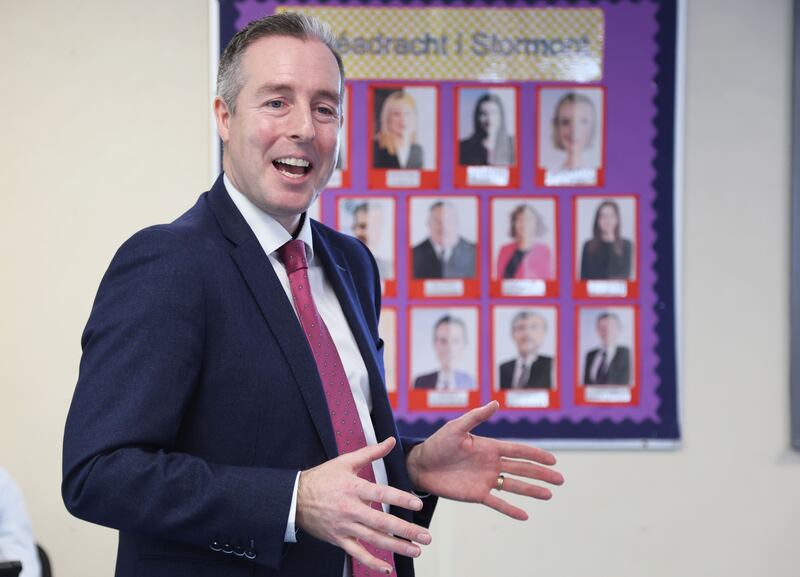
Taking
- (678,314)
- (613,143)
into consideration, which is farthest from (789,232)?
(613,143)

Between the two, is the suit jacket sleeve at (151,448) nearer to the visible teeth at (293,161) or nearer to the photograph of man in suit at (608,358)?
the visible teeth at (293,161)

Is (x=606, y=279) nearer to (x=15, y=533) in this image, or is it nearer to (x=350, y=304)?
(x=350, y=304)

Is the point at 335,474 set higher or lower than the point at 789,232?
lower

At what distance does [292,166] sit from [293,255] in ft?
0.45

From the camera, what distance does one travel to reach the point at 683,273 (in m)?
2.54

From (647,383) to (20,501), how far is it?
1.84 m

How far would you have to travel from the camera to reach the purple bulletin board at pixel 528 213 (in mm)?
2500

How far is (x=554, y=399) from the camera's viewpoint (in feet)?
8.30

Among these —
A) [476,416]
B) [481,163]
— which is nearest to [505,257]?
[481,163]

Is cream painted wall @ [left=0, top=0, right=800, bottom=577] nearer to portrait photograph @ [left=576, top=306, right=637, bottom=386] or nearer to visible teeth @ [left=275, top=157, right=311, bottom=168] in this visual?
portrait photograph @ [left=576, top=306, right=637, bottom=386]

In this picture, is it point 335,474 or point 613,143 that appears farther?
point 613,143

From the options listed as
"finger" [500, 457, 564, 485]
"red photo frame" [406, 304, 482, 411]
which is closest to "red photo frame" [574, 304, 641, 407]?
"red photo frame" [406, 304, 482, 411]

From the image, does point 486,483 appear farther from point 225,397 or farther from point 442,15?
point 442,15

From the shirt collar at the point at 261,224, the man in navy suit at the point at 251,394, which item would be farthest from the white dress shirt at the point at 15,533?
the shirt collar at the point at 261,224
